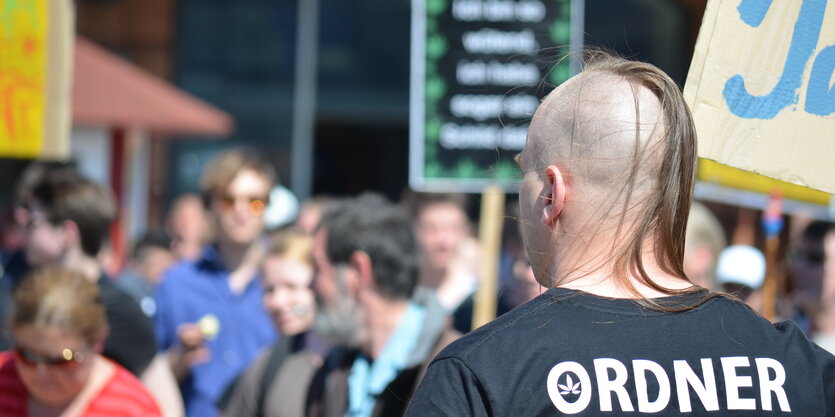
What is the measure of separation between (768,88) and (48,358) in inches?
73.3

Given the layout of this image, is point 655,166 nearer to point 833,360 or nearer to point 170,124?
point 833,360

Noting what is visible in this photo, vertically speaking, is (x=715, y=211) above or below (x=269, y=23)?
below

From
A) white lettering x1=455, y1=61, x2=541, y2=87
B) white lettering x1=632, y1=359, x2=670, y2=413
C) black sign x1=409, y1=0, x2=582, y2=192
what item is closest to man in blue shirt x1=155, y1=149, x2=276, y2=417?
black sign x1=409, y1=0, x2=582, y2=192

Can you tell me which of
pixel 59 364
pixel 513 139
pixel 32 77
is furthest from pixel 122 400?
pixel 513 139

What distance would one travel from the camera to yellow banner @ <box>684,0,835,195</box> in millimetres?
1795

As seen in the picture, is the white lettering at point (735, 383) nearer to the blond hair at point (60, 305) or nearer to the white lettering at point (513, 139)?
the blond hair at point (60, 305)

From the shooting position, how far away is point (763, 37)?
1.84 metres

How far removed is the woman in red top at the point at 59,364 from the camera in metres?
2.65

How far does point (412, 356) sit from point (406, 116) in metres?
9.10

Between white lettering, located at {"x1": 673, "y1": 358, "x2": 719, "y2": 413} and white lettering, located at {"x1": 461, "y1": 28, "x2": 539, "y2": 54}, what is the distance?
161 inches

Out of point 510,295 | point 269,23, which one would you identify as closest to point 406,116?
point 269,23

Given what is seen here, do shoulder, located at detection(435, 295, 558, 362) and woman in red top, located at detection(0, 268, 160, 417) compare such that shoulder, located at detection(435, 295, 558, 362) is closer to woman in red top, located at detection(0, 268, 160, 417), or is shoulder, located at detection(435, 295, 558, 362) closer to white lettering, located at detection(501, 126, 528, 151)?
woman in red top, located at detection(0, 268, 160, 417)

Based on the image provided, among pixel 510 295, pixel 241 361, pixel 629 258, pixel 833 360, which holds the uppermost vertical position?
pixel 629 258

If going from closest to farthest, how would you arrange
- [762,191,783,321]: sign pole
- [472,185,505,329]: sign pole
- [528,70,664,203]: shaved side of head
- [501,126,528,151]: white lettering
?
[528,70,664,203]: shaved side of head, [472,185,505,329]: sign pole, [762,191,783,321]: sign pole, [501,126,528,151]: white lettering
